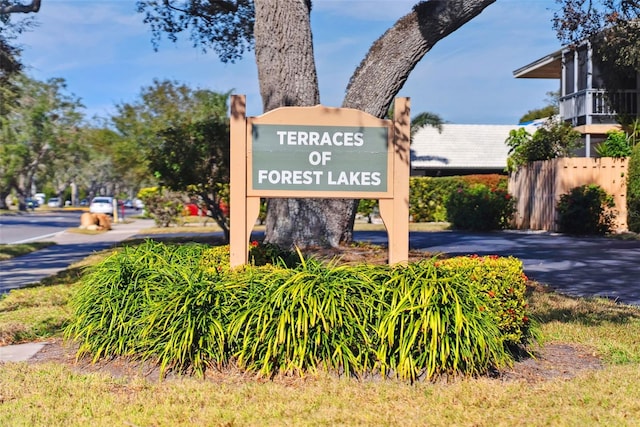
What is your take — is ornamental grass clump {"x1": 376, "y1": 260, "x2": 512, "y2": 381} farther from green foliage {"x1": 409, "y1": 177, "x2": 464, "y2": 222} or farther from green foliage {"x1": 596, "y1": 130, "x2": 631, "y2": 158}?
green foliage {"x1": 409, "y1": 177, "x2": 464, "y2": 222}

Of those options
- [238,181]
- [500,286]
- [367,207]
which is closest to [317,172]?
[238,181]

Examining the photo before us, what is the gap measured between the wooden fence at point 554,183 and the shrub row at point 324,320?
52.8 feet

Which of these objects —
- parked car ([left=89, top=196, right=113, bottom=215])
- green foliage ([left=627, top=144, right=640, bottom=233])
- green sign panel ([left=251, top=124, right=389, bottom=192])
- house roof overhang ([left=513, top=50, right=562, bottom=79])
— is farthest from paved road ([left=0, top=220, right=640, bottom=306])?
parked car ([left=89, top=196, right=113, bottom=215])

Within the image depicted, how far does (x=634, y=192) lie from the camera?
19.9m

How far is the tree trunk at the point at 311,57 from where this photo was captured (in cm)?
1103

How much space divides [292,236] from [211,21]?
645 centimetres

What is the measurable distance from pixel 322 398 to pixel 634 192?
17.1m

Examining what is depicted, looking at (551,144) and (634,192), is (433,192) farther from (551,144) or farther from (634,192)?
(634,192)

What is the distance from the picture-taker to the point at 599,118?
2642 centimetres

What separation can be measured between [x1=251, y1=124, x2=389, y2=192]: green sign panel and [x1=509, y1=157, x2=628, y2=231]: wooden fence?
16.1 m

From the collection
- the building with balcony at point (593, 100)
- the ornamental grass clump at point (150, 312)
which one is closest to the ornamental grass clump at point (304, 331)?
the ornamental grass clump at point (150, 312)

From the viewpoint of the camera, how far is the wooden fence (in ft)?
68.7

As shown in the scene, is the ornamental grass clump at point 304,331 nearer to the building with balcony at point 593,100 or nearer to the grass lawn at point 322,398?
the grass lawn at point 322,398

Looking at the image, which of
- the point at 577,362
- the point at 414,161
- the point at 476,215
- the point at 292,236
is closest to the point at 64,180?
the point at 414,161
